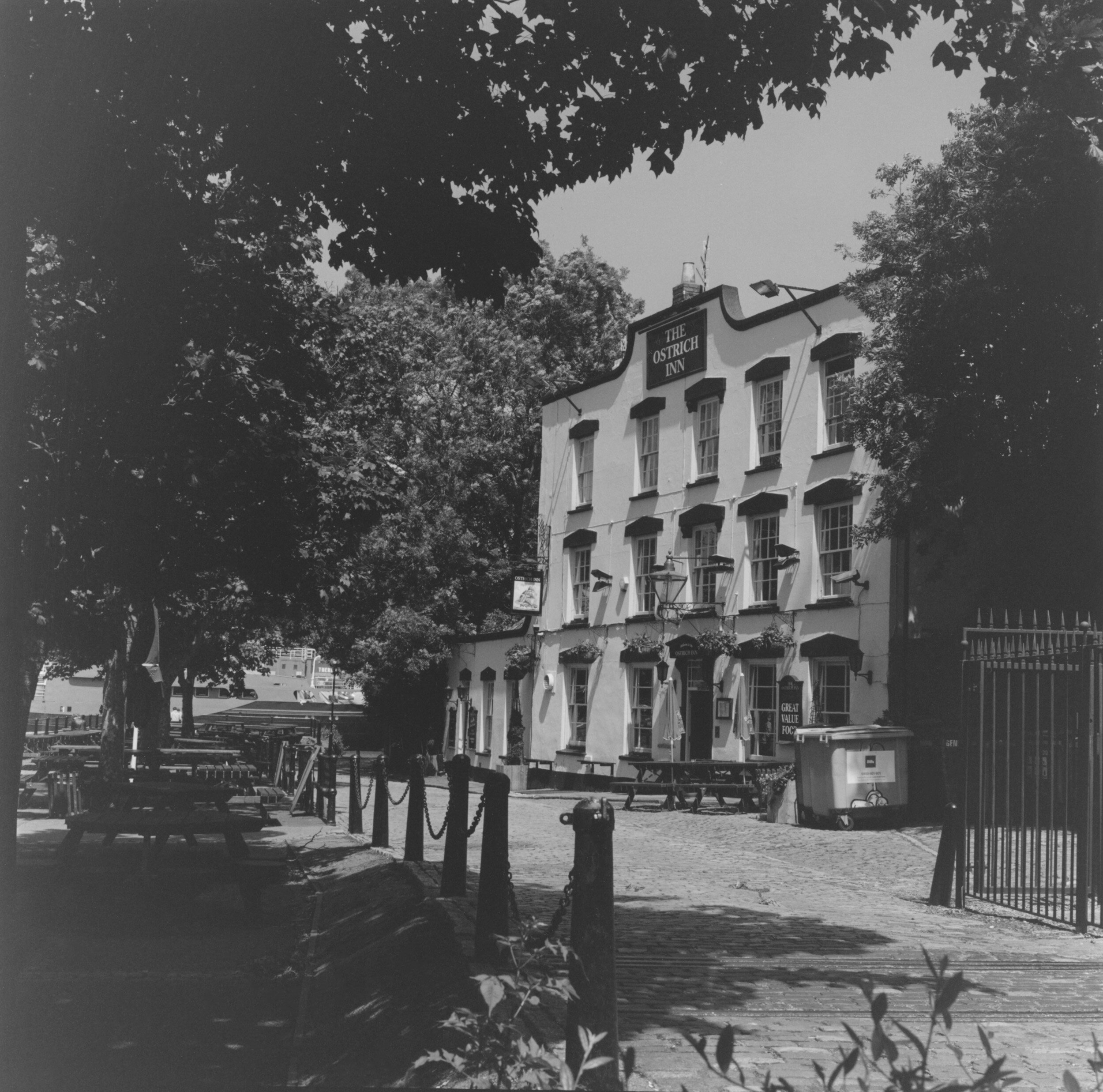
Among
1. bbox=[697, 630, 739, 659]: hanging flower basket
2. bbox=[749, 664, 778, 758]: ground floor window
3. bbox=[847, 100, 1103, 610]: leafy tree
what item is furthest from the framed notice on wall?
bbox=[847, 100, 1103, 610]: leafy tree

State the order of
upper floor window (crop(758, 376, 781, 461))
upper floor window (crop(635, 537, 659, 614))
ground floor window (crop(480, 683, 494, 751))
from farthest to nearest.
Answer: ground floor window (crop(480, 683, 494, 751)), upper floor window (crop(635, 537, 659, 614)), upper floor window (crop(758, 376, 781, 461))

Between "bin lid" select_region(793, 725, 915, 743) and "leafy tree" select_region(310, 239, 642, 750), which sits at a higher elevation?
"leafy tree" select_region(310, 239, 642, 750)

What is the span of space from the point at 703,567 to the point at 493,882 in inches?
859

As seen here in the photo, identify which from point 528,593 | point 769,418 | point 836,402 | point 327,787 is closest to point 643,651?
point 528,593

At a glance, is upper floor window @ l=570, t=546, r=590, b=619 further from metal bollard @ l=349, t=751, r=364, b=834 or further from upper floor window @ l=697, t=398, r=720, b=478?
metal bollard @ l=349, t=751, r=364, b=834

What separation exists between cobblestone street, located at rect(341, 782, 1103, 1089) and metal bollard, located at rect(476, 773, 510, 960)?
2.42ft

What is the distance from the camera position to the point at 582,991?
4.58 m

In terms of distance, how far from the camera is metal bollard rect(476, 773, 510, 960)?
6.95m

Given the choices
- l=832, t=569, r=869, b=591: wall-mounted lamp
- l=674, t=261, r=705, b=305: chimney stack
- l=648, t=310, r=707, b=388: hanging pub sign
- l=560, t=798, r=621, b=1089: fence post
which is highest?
l=674, t=261, r=705, b=305: chimney stack

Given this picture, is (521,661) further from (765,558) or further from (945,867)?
(945,867)

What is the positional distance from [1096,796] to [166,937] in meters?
6.64

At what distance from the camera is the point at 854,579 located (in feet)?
79.0

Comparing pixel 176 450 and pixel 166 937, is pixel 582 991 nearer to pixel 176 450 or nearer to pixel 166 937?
pixel 166 937

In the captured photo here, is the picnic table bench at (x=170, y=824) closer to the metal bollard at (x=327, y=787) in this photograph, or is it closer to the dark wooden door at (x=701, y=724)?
the metal bollard at (x=327, y=787)
